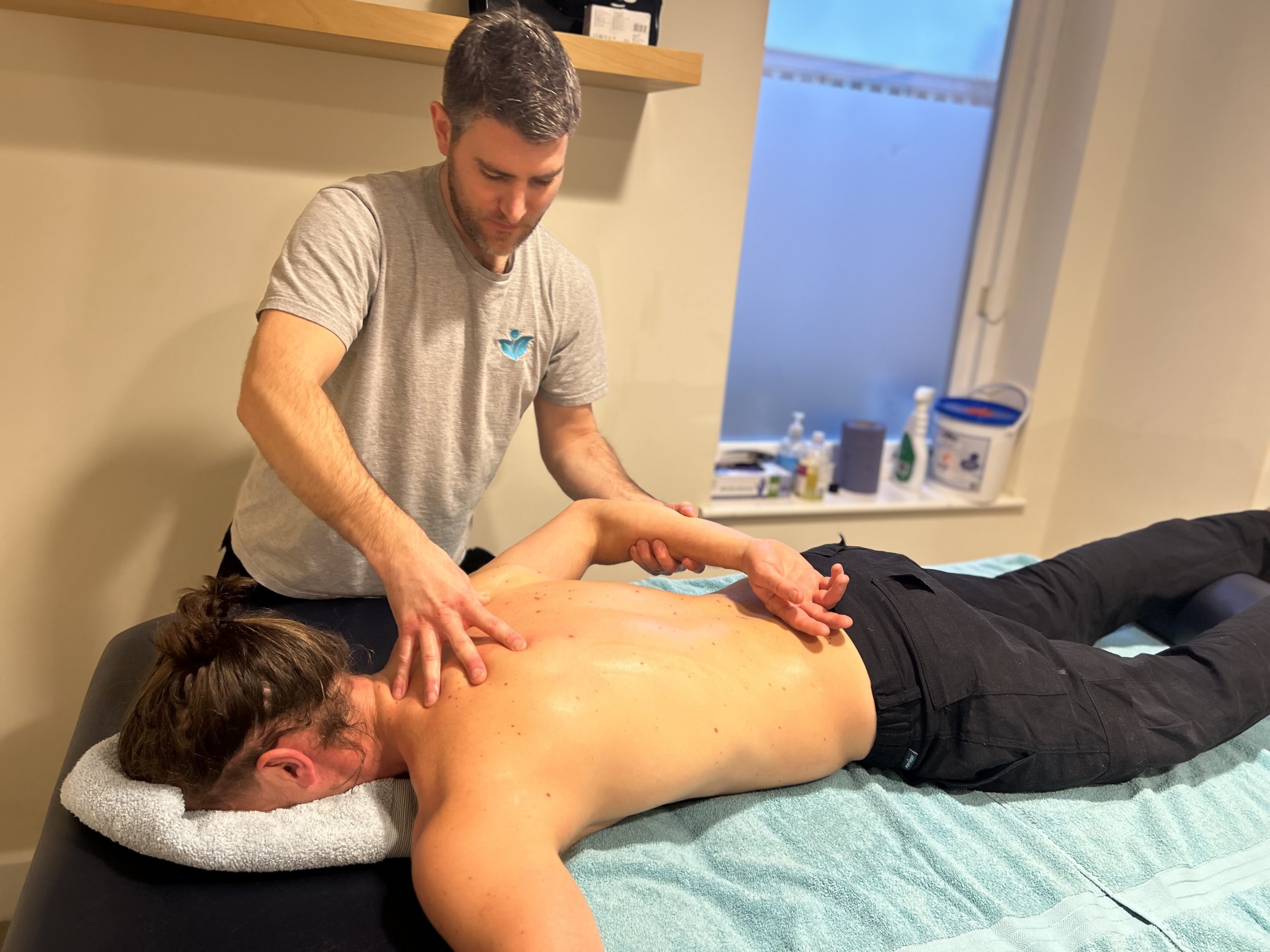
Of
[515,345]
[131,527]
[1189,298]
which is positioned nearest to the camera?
[515,345]

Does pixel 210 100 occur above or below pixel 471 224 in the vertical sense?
above

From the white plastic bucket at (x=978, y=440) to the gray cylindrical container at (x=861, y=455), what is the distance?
0.26m

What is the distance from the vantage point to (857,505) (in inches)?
101

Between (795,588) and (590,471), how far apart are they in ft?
1.76

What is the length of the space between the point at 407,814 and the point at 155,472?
3.66 feet

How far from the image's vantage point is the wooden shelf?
153cm

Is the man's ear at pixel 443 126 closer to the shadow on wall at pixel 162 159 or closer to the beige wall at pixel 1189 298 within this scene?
the shadow on wall at pixel 162 159

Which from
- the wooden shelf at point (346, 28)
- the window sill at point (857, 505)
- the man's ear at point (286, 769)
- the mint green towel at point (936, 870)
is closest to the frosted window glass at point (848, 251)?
the window sill at point (857, 505)

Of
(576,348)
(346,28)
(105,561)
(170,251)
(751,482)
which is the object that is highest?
(346,28)

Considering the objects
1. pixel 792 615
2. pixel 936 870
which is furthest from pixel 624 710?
pixel 936 870

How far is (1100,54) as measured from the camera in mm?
2484

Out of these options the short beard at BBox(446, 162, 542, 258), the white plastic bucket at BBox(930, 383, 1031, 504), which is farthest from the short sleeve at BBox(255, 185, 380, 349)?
the white plastic bucket at BBox(930, 383, 1031, 504)

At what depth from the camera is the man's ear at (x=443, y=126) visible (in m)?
1.40

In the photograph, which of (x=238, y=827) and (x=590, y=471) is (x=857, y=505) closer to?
(x=590, y=471)
